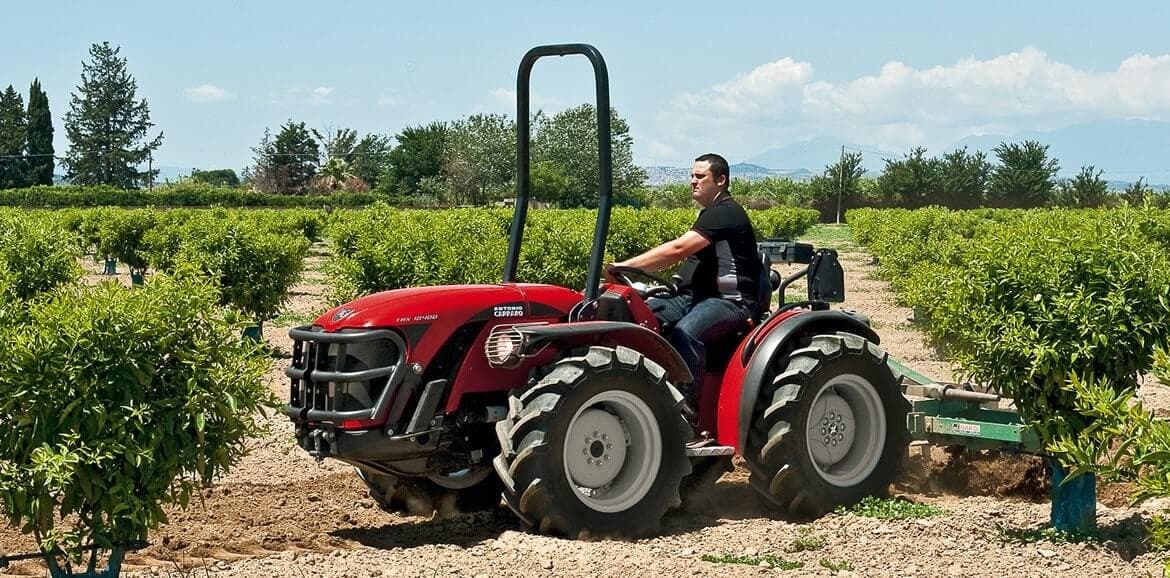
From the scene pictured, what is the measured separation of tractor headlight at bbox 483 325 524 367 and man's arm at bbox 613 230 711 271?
742 millimetres

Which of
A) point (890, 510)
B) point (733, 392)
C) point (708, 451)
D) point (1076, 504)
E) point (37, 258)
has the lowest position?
point (890, 510)

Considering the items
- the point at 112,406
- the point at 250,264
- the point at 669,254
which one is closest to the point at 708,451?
the point at 669,254

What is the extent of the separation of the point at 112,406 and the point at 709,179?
3.40 meters

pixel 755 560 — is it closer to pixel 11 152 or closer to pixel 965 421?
pixel 965 421

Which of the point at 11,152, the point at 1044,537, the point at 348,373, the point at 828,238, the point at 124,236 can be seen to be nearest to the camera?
the point at 348,373

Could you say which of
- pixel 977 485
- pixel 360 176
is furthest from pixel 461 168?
pixel 977 485

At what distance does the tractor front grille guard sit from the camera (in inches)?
239

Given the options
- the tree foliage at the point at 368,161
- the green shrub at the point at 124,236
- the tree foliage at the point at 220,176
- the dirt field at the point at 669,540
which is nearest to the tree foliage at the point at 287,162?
the tree foliage at the point at 368,161

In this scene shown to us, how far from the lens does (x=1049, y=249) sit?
6.66 m

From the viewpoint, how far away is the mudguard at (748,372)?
6.88 m

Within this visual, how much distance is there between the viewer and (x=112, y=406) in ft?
16.7

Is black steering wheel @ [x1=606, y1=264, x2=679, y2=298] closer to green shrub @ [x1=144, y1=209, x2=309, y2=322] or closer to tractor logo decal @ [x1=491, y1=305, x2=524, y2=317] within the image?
tractor logo decal @ [x1=491, y1=305, x2=524, y2=317]

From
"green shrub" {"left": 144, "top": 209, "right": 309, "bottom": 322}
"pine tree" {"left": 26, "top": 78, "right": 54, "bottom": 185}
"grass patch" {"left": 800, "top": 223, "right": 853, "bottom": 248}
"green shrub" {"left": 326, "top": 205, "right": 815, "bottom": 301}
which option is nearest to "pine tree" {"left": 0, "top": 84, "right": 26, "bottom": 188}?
"pine tree" {"left": 26, "top": 78, "right": 54, "bottom": 185}

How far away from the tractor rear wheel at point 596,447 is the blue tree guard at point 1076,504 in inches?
77.3
